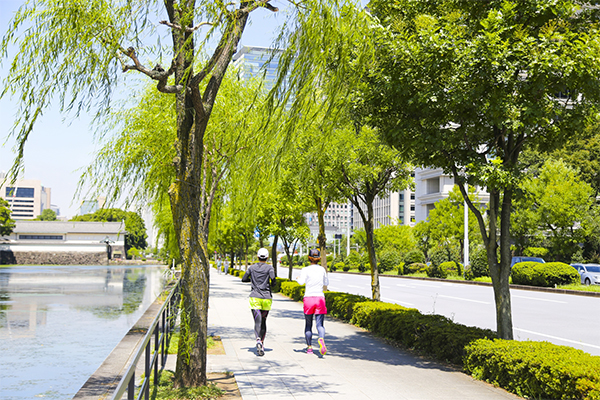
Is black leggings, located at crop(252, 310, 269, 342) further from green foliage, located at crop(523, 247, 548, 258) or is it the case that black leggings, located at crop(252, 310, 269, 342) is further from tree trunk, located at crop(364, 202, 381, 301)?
green foliage, located at crop(523, 247, 548, 258)

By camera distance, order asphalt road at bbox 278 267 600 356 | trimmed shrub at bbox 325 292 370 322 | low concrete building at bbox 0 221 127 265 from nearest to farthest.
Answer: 1. asphalt road at bbox 278 267 600 356
2. trimmed shrub at bbox 325 292 370 322
3. low concrete building at bbox 0 221 127 265

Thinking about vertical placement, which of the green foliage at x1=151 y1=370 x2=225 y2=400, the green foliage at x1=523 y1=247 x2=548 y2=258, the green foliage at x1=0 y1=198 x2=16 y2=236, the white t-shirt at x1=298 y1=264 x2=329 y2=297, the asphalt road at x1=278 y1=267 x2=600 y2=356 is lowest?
the asphalt road at x1=278 y1=267 x2=600 y2=356

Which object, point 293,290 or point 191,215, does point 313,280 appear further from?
point 293,290

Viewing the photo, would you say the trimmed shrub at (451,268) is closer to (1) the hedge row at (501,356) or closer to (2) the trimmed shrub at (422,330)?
(2) the trimmed shrub at (422,330)

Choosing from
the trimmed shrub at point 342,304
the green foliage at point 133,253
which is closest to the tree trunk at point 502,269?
the trimmed shrub at point 342,304

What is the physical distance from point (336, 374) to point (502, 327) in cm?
261

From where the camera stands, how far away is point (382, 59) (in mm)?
8188

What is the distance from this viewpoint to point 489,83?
7.64 metres

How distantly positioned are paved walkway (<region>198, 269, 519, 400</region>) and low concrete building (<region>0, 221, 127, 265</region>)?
95.8 m

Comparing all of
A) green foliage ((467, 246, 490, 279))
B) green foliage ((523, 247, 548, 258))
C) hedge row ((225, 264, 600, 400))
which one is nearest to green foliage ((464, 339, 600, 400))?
hedge row ((225, 264, 600, 400))

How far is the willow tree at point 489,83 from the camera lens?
752cm

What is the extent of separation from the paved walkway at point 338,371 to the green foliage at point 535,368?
0.71 feet

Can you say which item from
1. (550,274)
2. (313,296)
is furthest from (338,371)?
(550,274)

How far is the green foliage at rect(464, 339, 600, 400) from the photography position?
227 inches
